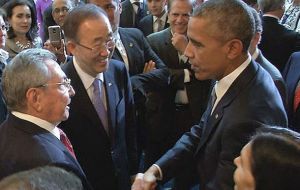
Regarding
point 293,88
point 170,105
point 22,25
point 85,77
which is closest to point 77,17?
point 85,77

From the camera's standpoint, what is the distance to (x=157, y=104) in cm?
291

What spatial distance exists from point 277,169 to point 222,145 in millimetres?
477

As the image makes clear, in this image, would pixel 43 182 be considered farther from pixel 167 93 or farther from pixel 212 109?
pixel 167 93

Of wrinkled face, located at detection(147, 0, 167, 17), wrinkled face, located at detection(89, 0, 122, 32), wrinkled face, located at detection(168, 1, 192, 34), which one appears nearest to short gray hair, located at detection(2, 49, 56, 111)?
wrinkled face, located at detection(89, 0, 122, 32)

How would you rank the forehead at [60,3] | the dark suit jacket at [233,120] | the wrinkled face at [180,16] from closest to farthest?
the dark suit jacket at [233,120], the wrinkled face at [180,16], the forehead at [60,3]

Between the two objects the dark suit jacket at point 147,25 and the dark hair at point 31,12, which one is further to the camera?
the dark suit jacket at point 147,25

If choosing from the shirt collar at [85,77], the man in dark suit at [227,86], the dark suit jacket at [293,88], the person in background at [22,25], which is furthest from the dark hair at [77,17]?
the person in background at [22,25]

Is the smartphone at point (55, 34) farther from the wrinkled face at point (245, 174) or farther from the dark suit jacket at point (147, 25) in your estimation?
the wrinkled face at point (245, 174)

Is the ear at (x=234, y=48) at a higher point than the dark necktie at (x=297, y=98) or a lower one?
higher

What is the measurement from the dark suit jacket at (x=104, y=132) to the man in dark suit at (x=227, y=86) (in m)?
0.59

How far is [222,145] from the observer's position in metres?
1.59

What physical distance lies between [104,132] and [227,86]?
77 cm

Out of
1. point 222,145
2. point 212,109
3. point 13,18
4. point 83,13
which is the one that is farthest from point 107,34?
point 13,18

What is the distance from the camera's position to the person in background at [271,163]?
1108mm
